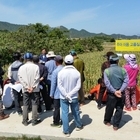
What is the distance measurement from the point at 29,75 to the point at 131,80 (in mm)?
2881

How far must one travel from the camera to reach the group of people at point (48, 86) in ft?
17.2

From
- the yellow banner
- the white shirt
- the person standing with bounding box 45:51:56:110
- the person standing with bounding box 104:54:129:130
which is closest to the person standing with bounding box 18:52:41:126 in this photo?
the person standing with bounding box 45:51:56:110

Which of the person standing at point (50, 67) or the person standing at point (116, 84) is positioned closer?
the person standing at point (116, 84)

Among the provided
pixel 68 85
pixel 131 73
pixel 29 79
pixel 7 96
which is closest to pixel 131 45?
pixel 131 73

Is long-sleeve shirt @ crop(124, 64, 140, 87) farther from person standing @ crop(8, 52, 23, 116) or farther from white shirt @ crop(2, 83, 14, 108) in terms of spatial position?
white shirt @ crop(2, 83, 14, 108)

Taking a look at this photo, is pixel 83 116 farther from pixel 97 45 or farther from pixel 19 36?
pixel 97 45

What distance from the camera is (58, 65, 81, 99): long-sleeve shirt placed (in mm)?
5191

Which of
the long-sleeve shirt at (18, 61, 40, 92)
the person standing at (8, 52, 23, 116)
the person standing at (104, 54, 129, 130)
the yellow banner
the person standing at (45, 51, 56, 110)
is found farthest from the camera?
the yellow banner

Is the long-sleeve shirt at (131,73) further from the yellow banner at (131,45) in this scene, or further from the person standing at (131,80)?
the yellow banner at (131,45)

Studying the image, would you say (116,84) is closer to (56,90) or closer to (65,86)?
(65,86)

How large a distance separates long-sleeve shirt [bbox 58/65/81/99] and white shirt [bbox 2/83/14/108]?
252 centimetres

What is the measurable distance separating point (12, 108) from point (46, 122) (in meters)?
1.66

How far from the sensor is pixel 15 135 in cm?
554

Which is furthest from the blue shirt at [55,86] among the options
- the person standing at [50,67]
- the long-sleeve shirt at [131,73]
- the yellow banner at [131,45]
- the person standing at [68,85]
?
the yellow banner at [131,45]
